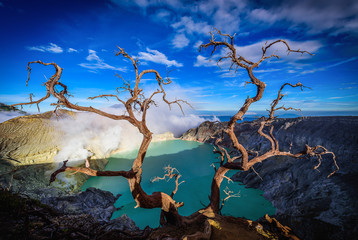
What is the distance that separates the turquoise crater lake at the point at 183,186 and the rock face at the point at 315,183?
4.63 feet

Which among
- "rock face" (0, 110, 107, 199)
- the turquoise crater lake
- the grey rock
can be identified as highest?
"rock face" (0, 110, 107, 199)

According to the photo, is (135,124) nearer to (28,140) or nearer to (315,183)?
(315,183)

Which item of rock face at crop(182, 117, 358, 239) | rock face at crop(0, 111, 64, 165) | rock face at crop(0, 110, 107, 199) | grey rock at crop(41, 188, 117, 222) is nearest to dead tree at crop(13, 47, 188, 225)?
rock face at crop(182, 117, 358, 239)

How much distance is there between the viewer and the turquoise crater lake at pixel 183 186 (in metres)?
10.7

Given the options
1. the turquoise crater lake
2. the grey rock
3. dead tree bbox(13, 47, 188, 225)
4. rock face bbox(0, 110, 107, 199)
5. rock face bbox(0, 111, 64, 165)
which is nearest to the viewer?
dead tree bbox(13, 47, 188, 225)

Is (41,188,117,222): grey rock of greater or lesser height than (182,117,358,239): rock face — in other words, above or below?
below

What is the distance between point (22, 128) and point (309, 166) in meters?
29.6

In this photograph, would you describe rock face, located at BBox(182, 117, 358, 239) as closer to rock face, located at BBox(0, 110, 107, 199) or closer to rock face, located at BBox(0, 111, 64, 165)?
rock face, located at BBox(0, 110, 107, 199)

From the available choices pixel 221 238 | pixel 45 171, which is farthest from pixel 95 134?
pixel 221 238

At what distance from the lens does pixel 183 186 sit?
16250 millimetres

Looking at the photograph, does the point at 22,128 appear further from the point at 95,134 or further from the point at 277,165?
the point at 277,165

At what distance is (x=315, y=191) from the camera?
7.83 meters

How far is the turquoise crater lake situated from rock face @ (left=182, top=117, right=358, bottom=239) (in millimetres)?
1410

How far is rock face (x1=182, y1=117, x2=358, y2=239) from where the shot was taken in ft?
19.2
